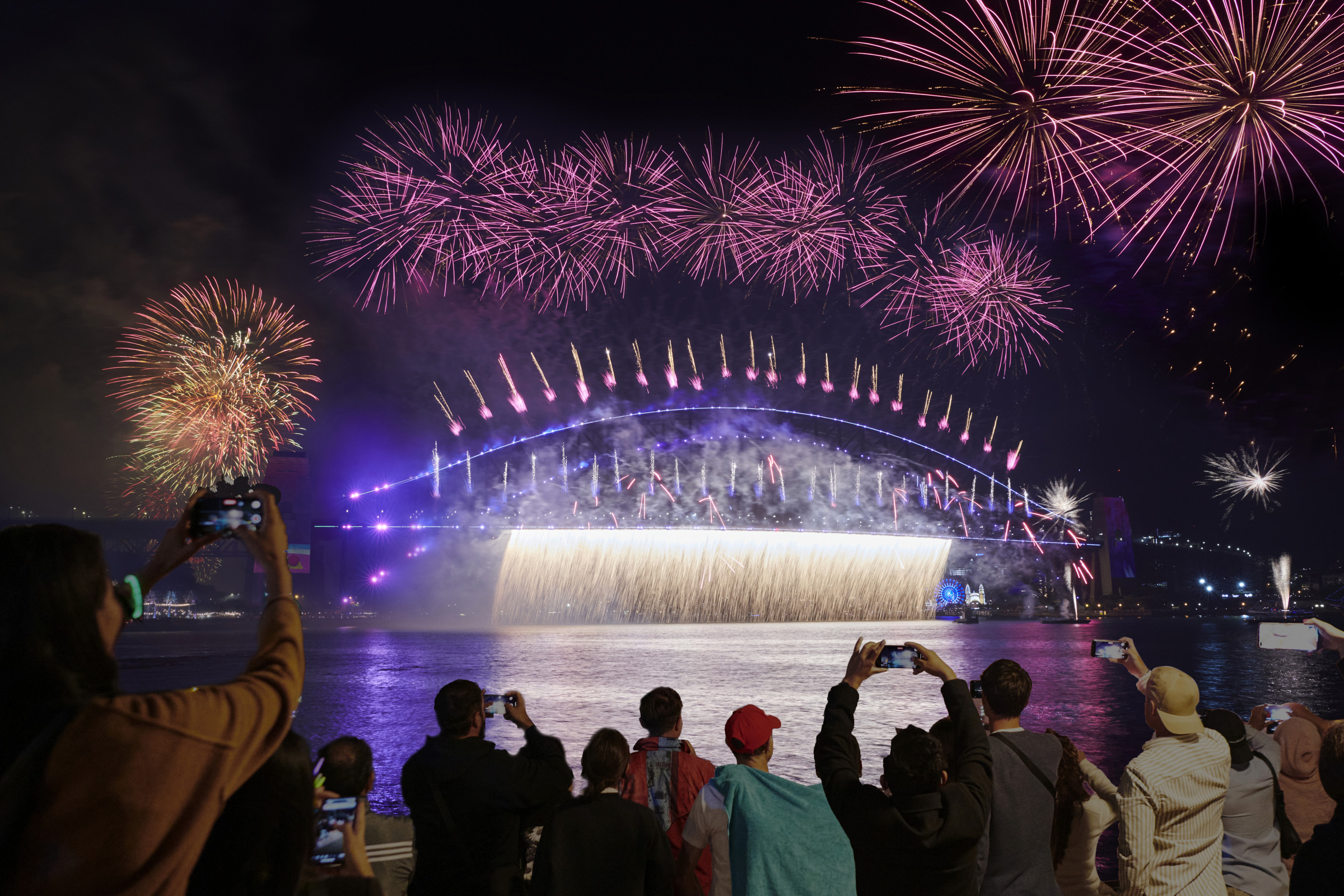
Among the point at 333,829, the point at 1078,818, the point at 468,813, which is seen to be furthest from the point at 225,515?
the point at 1078,818

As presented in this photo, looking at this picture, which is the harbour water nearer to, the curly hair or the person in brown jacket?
the curly hair

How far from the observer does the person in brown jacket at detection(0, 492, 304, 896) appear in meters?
2.06

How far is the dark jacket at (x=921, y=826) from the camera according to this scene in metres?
3.83

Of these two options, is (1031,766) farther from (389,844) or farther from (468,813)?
(389,844)

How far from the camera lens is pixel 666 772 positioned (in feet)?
18.6

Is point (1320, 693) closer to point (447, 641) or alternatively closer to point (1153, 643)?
point (1153, 643)

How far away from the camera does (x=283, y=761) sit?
2.50 metres

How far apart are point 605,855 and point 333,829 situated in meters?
1.58

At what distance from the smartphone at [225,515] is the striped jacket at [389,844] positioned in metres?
2.27

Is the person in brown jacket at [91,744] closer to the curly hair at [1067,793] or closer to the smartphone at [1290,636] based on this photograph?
the curly hair at [1067,793]

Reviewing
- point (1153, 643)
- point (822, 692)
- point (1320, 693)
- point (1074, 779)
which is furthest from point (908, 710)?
point (1153, 643)

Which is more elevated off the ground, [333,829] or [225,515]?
[225,515]

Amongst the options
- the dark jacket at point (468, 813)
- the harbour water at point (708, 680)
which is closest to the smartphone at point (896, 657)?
the dark jacket at point (468, 813)

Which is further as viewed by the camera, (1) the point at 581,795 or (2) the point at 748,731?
(2) the point at 748,731
